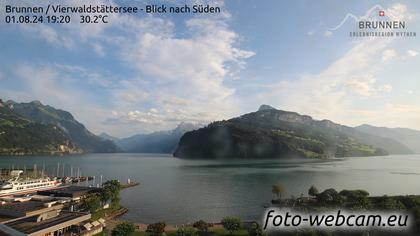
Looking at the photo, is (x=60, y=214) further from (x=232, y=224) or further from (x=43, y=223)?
(x=232, y=224)

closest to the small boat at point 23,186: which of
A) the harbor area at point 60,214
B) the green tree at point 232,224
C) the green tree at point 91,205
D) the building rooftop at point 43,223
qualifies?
the harbor area at point 60,214

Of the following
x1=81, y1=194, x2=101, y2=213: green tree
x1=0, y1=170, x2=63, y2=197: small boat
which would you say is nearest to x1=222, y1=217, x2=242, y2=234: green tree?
x1=81, y1=194, x2=101, y2=213: green tree

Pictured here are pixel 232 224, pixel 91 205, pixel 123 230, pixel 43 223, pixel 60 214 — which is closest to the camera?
pixel 43 223

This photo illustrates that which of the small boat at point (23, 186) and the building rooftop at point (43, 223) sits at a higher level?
the building rooftop at point (43, 223)

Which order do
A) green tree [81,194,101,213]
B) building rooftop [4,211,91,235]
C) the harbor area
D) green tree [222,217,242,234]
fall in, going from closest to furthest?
building rooftop [4,211,91,235] → the harbor area → green tree [222,217,242,234] → green tree [81,194,101,213]

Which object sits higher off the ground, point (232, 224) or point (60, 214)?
point (60, 214)

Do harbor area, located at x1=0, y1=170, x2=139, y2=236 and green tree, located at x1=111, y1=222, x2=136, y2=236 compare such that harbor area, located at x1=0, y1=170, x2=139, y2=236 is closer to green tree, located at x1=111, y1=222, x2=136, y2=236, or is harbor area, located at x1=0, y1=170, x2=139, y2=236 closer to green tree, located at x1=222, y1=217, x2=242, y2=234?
green tree, located at x1=111, y1=222, x2=136, y2=236

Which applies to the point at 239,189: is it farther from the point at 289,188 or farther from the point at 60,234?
the point at 60,234

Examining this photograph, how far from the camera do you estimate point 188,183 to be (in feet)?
468

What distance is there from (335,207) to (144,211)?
46.4 m

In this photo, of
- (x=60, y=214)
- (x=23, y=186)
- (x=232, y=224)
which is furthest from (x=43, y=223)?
(x=23, y=186)

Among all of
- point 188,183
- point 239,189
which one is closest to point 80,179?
point 188,183

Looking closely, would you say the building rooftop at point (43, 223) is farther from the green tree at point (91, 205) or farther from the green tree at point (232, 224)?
the green tree at point (232, 224)

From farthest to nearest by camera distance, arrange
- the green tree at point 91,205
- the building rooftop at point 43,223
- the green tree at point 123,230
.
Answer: the green tree at point 91,205 < the green tree at point 123,230 < the building rooftop at point 43,223
